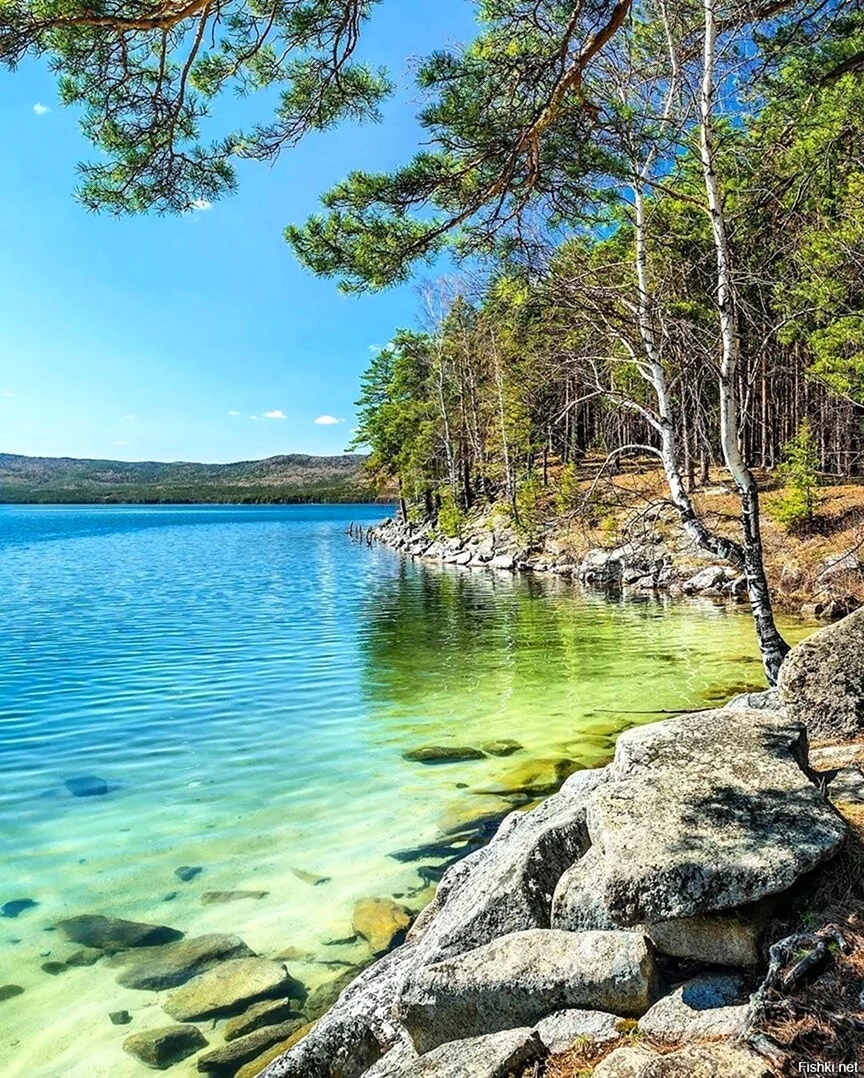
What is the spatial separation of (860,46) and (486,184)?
442 cm

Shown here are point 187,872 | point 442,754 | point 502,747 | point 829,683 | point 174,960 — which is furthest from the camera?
point 502,747

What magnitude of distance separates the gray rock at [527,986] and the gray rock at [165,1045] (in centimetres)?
179

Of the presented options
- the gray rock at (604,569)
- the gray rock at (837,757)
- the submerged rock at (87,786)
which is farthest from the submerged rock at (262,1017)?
the gray rock at (604,569)

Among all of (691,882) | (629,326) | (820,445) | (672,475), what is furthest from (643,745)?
(820,445)

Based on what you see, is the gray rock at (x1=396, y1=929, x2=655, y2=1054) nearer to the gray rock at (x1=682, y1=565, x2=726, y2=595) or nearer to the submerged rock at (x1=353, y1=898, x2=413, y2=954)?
the submerged rock at (x1=353, y1=898, x2=413, y2=954)

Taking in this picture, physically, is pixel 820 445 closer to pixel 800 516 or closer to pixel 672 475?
pixel 800 516

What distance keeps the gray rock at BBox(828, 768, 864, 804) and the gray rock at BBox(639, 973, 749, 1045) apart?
1.91 meters

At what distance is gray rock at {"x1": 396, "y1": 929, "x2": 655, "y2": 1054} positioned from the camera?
2949 mm

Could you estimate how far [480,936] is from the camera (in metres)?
3.82

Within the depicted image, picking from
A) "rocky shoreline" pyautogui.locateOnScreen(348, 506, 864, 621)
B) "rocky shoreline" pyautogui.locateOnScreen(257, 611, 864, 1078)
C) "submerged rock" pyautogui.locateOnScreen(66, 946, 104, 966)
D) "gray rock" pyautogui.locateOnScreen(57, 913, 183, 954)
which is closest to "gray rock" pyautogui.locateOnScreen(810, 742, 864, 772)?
"rocky shoreline" pyautogui.locateOnScreen(257, 611, 864, 1078)

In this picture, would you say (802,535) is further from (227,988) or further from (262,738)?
(227,988)

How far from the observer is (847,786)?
14.9 feet

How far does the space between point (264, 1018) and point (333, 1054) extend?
1.06 m

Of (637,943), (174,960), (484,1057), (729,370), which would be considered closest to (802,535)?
(729,370)
